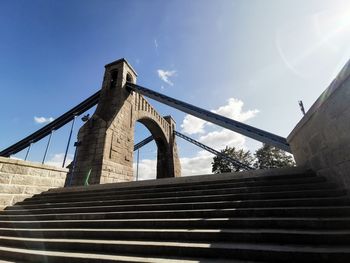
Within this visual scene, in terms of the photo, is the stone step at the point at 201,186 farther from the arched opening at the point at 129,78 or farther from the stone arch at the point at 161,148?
the stone arch at the point at 161,148

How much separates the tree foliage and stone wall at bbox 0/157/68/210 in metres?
24.1

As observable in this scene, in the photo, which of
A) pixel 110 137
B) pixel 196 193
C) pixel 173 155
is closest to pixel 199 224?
pixel 196 193

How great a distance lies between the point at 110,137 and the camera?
32.2 ft

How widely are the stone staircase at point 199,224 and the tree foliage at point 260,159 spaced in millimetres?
23865

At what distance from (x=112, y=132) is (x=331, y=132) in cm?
930

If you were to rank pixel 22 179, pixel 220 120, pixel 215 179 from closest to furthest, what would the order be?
pixel 215 179
pixel 22 179
pixel 220 120

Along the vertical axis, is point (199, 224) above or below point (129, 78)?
below

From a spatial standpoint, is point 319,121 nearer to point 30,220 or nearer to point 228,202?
point 228,202

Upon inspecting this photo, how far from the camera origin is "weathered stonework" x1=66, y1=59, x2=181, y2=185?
908 cm

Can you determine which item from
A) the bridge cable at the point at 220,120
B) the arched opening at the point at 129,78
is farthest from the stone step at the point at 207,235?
the arched opening at the point at 129,78

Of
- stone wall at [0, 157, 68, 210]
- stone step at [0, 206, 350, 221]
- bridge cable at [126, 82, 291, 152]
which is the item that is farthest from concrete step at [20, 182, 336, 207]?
bridge cable at [126, 82, 291, 152]

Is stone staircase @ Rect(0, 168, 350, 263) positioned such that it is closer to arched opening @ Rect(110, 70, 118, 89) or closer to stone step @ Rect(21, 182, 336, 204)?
stone step @ Rect(21, 182, 336, 204)

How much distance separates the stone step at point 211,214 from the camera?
7.80ft

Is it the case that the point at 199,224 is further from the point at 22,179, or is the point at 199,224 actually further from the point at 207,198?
the point at 22,179
